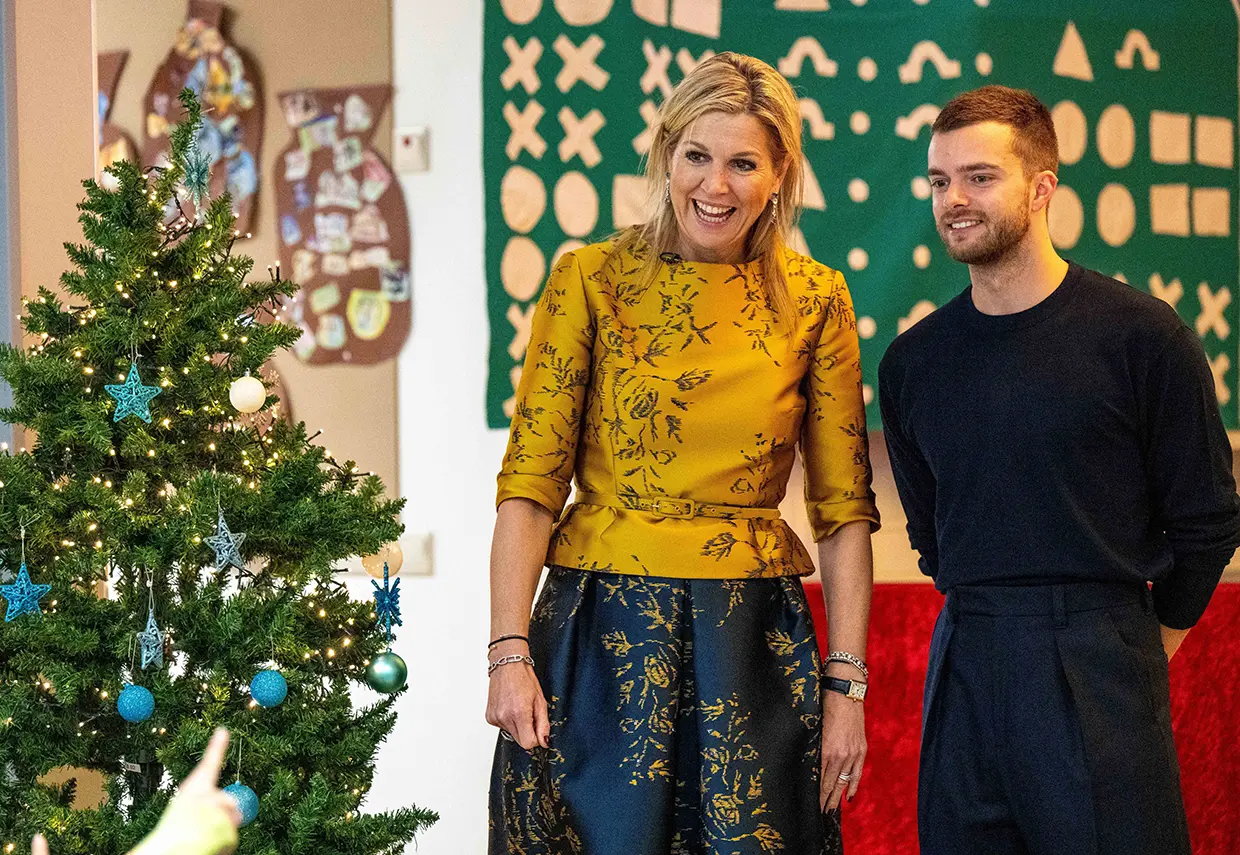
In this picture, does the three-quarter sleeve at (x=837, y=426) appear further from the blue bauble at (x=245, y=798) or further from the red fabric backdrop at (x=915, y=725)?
the red fabric backdrop at (x=915, y=725)

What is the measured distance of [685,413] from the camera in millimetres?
1651

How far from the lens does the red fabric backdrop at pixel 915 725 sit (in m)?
2.80

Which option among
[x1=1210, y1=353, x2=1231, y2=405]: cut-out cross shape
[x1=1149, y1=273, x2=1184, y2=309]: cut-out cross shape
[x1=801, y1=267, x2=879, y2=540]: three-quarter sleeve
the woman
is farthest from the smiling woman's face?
[x1=1210, y1=353, x2=1231, y2=405]: cut-out cross shape

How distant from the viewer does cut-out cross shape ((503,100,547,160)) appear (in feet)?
10.3

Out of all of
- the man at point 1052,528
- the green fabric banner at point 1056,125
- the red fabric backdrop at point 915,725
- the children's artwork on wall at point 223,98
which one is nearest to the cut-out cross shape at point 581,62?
the green fabric banner at point 1056,125

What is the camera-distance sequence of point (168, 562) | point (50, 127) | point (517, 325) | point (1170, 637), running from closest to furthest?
1. point (168, 562)
2. point (1170, 637)
3. point (50, 127)
4. point (517, 325)

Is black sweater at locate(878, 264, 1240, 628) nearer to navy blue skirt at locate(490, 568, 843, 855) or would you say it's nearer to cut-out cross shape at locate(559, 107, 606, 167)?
navy blue skirt at locate(490, 568, 843, 855)

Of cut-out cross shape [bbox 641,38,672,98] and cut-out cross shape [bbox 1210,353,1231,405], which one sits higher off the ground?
cut-out cross shape [bbox 641,38,672,98]

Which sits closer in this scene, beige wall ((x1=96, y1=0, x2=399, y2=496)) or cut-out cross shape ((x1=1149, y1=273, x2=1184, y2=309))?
cut-out cross shape ((x1=1149, y1=273, x2=1184, y2=309))

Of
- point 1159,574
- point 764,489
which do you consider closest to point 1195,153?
point 1159,574

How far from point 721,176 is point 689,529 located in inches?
18.2

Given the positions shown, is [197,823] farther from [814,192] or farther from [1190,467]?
[814,192]

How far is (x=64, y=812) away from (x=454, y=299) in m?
2.01

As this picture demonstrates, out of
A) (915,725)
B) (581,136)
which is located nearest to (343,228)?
(581,136)
